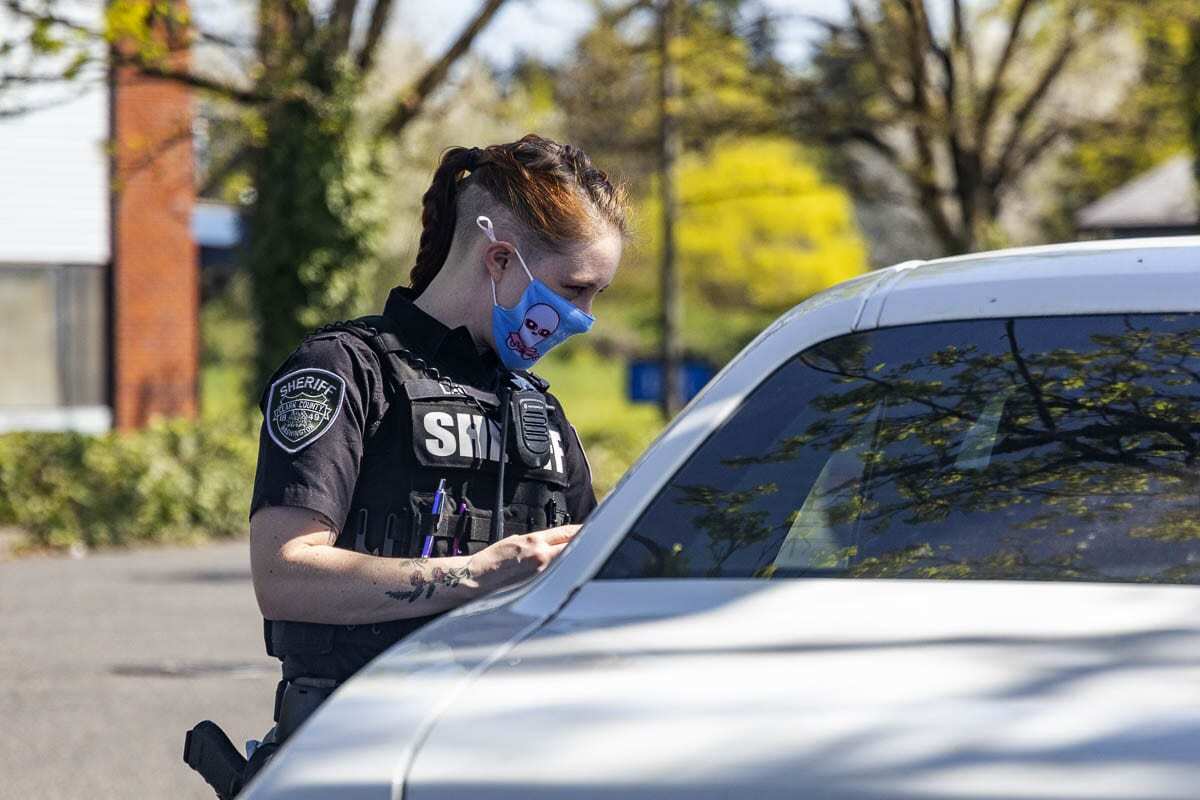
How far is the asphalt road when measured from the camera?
7121 mm

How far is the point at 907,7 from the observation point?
22.4 metres

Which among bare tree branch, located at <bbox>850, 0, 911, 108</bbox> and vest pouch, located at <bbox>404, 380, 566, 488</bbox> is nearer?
vest pouch, located at <bbox>404, 380, 566, 488</bbox>

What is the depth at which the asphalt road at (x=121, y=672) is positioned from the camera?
23.4ft

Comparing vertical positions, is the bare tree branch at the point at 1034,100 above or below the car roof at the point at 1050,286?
above

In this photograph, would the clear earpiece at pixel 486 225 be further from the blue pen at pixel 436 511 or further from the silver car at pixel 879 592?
the silver car at pixel 879 592

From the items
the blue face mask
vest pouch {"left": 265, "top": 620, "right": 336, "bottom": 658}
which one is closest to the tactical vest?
vest pouch {"left": 265, "top": 620, "right": 336, "bottom": 658}

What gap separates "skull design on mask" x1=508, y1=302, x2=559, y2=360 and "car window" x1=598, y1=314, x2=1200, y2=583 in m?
0.75

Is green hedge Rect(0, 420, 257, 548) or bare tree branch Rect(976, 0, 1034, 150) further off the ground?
bare tree branch Rect(976, 0, 1034, 150)

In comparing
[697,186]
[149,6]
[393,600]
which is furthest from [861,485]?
[697,186]

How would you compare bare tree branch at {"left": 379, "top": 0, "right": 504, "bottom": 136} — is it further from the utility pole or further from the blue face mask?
the blue face mask

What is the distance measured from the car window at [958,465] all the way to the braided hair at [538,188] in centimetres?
72

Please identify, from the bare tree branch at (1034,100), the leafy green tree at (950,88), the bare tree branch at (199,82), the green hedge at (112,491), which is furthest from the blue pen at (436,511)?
the bare tree branch at (1034,100)

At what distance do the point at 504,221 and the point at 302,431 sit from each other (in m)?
0.47

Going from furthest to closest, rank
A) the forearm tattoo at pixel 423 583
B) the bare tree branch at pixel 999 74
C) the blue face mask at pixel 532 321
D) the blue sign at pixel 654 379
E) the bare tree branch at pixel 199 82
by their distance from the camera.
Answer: the blue sign at pixel 654 379 → the bare tree branch at pixel 999 74 → the bare tree branch at pixel 199 82 → the blue face mask at pixel 532 321 → the forearm tattoo at pixel 423 583
